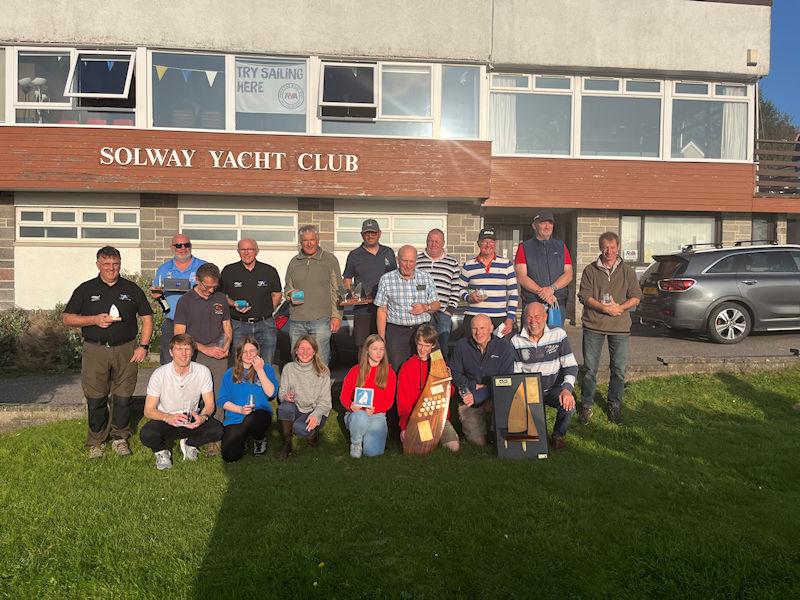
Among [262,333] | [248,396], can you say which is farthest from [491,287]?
[248,396]

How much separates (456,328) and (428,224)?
5.20 metres

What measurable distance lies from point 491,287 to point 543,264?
59cm

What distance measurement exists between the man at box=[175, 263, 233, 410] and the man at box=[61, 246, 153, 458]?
1.16 ft

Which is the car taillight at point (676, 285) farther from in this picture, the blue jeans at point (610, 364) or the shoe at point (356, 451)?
the shoe at point (356, 451)

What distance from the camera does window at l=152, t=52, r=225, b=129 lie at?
11.7 meters

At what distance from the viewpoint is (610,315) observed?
5.88 m

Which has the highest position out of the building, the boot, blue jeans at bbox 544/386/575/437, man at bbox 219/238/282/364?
the building

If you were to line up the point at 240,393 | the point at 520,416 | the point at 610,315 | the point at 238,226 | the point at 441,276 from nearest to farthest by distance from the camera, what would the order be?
the point at 520,416
the point at 240,393
the point at 610,315
the point at 441,276
the point at 238,226

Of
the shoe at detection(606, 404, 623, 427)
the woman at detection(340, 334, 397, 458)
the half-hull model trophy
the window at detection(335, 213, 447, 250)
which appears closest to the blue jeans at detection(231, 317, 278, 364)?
→ the woman at detection(340, 334, 397, 458)

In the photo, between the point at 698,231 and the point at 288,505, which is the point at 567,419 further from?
the point at 698,231

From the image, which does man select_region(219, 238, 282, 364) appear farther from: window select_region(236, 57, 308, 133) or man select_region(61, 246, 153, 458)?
window select_region(236, 57, 308, 133)

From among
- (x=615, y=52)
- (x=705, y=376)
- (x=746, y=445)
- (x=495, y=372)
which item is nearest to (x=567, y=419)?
(x=495, y=372)

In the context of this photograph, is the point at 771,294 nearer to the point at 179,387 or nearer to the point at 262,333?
the point at 262,333

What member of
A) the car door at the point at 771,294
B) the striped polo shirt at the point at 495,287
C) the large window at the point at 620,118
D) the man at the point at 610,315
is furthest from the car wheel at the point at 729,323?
the large window at the point at 620,118
